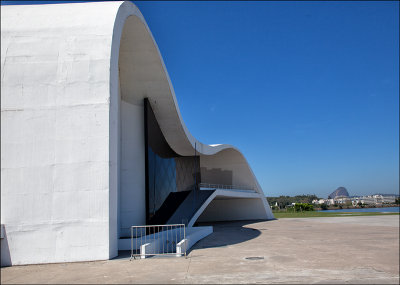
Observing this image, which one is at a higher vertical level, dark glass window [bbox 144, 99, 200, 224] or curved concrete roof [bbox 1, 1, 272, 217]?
curved concrete roof [bbox 1, 1, 272, 217]

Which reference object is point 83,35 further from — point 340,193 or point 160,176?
point 160,176

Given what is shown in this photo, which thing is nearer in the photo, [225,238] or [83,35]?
[83,35]

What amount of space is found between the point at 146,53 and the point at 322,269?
37.8 feet

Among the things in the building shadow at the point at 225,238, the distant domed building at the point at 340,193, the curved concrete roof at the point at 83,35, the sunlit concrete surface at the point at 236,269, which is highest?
the curved concrete roof at the point at 83,35

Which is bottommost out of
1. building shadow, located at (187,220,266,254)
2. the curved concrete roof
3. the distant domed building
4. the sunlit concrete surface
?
building shadow, located at (187,220,266,254)

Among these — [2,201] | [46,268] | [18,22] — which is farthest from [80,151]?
[18,22]

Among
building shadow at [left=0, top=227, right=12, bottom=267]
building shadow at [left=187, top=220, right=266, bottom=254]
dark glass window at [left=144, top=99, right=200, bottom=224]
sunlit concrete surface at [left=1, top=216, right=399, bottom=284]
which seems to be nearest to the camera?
sunlit concrete surface at [left=1, top=216, right=399, bottom=284]

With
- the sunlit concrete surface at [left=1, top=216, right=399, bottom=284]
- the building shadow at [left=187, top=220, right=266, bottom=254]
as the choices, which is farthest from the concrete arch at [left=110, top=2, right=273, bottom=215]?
the building shadow at [left=187, top=220, right=266, bottom=254]

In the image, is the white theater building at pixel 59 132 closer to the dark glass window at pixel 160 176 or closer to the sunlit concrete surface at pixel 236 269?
the sunlit concrete surface at pixel 236 269

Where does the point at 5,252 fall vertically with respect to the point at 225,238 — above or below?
above

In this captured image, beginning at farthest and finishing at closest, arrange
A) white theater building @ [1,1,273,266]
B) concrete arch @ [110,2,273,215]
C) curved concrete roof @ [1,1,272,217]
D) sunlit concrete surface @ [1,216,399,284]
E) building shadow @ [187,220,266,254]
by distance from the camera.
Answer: building shadow @ [187,220,266,254]
concrete arch @ [110,2,273,215]
curved concrete roof @ [1,1,272,217]
white theater building @ [1,1,273,266]
sunlit concrete surface @ [1,216,399,284]

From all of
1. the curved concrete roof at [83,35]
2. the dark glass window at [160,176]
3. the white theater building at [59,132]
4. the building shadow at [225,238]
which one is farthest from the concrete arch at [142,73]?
the building shadow at [225,238]

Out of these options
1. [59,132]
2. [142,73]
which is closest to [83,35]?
[59,132]

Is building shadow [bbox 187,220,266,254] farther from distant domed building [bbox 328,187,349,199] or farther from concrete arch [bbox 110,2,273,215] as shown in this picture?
concrete arch [bbox 110,2,273,215]
